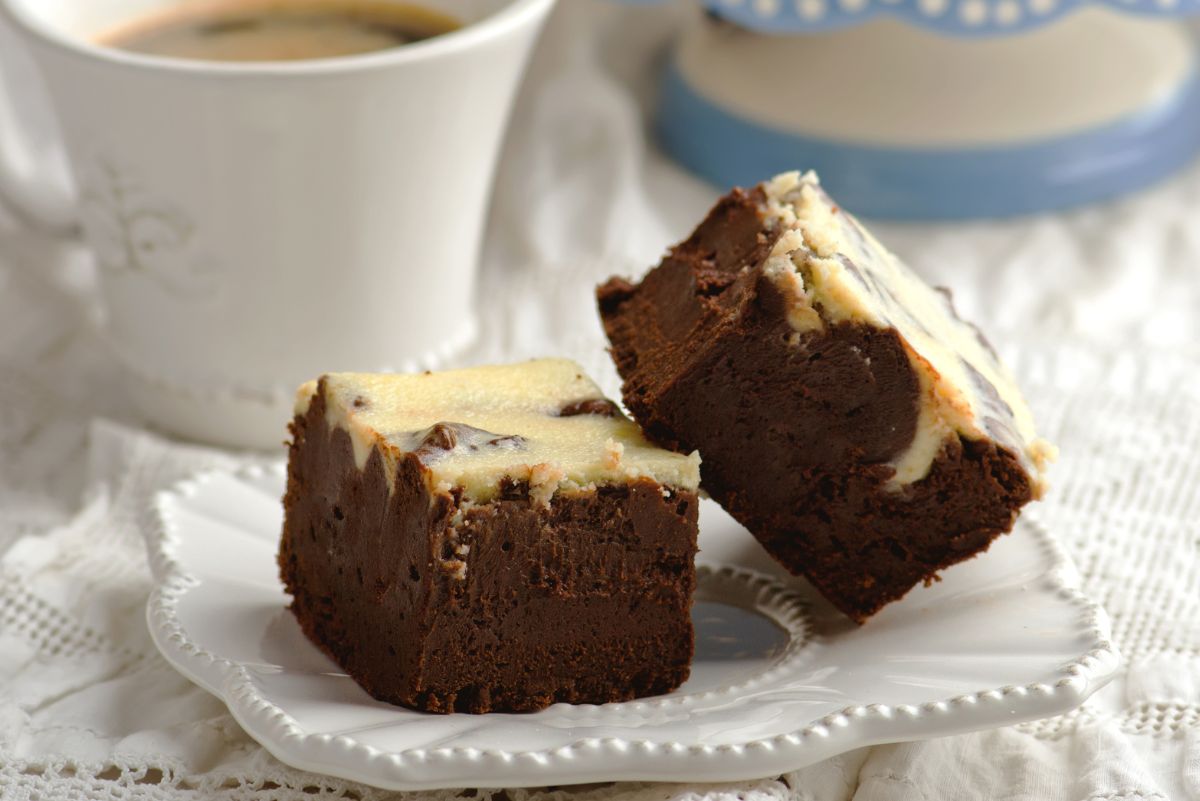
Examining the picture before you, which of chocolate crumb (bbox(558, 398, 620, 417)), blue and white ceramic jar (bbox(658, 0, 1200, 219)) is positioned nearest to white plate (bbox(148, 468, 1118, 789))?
chocolate crumb (bbox(558, 398, 620, 417))

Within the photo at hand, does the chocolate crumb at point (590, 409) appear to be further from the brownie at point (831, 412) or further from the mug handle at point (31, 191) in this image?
the mug handle at point (31, 191)

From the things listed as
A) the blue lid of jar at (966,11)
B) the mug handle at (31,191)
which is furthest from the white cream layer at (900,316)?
the mug handle at (31,191)

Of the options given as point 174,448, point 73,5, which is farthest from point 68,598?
point 73,5

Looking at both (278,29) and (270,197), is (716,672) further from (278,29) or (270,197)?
(278,29)

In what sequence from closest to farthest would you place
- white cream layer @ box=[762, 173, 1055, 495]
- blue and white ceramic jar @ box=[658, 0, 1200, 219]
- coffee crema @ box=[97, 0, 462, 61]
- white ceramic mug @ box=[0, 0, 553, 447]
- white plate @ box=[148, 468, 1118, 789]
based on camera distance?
white plate @ box=[148, 468, 1118, 789] → white cream layer @ box=[762, 173, 1055, 495] → white ceramic mug @ box=[0, 0, 553, 447] → coffee crema @ box=[97, 0, 462, 61] → blue and white ceramic jar @ box=[658, 0, 1200, 219]

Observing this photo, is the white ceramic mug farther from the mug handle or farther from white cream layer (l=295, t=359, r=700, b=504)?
white cream layer (l=295, t=359, r=700, b=504)
